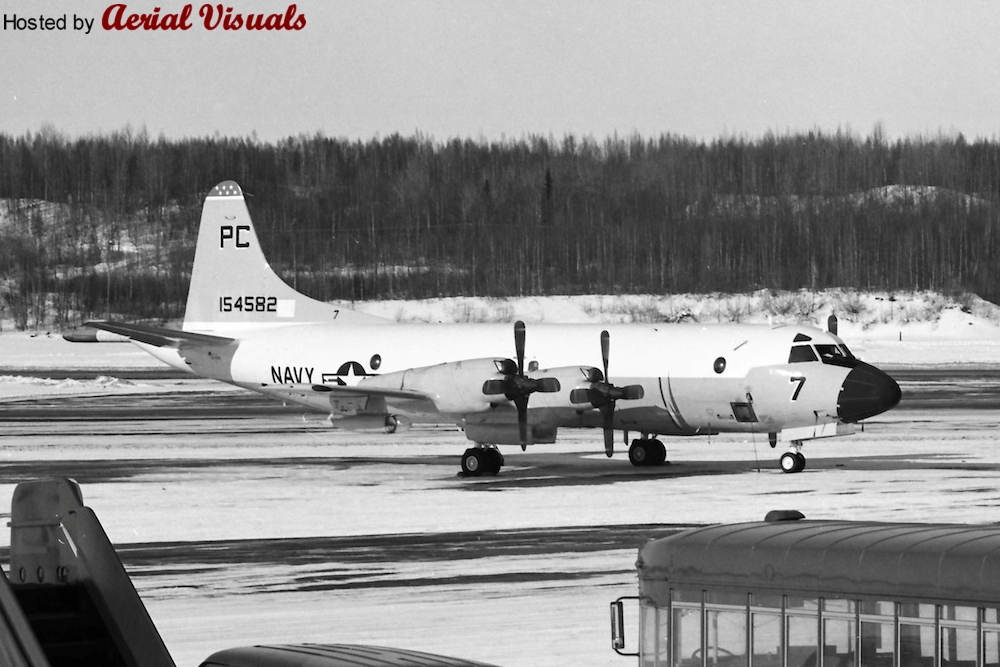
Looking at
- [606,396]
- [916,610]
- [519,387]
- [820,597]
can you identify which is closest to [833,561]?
[820,597]

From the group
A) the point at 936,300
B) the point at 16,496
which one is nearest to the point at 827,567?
the point at 16,496

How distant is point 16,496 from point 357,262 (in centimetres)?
11012

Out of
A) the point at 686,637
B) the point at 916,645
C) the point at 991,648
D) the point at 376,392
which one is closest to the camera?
the point at 991,648

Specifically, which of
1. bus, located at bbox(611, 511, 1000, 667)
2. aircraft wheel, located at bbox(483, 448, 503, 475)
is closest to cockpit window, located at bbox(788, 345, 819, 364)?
aircraft wheel, located at bbox(483, 448, 503, 475)

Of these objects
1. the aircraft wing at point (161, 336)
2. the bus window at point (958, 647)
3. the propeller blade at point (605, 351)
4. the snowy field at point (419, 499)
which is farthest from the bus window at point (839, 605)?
the aircraft wing at point (161, 336)

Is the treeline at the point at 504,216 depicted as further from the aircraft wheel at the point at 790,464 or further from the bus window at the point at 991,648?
the bus window at the point at 991,648

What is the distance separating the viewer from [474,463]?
27.1 metres

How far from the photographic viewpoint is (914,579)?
683 centimetres

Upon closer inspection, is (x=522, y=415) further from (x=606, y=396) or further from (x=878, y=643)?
(x=878, y=643)

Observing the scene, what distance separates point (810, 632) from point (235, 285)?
2893cm

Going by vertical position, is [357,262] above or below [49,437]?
above

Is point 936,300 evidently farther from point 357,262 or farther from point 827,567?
point 827,567

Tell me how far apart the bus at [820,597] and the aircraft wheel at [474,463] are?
18947 mm

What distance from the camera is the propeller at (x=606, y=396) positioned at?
26922 millimetres
